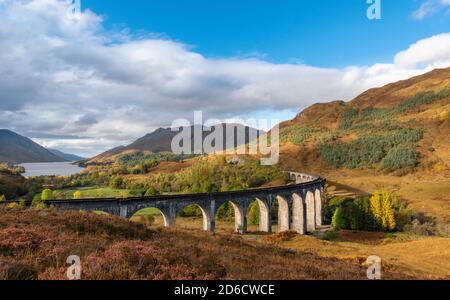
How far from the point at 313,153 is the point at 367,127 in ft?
139

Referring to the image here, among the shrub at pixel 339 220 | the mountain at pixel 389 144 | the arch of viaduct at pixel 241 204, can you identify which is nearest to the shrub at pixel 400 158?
the mountain at pixel 389 144

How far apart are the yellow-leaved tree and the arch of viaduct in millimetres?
10917

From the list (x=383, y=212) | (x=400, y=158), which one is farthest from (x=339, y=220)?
(x=400, y=158)

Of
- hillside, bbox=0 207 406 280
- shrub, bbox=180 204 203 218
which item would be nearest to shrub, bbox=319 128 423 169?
shrub, bbox=180 204 203 218

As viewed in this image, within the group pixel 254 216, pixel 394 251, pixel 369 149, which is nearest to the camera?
pixel 394 251

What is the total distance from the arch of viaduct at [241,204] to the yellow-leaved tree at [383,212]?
35.8 feet

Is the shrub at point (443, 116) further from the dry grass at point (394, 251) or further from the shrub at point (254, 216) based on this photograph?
the shrub at point (254, 216)

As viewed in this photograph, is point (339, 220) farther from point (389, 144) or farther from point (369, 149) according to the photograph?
point (389, 144)

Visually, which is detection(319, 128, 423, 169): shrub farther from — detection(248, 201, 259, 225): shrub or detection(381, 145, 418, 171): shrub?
detection(248, 201, 259, 225): shrub

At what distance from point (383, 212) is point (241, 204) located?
2825 centimetres

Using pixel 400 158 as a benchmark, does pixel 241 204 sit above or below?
below

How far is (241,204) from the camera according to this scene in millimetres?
49750

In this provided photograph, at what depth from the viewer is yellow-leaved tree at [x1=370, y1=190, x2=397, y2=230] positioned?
59569 mm
